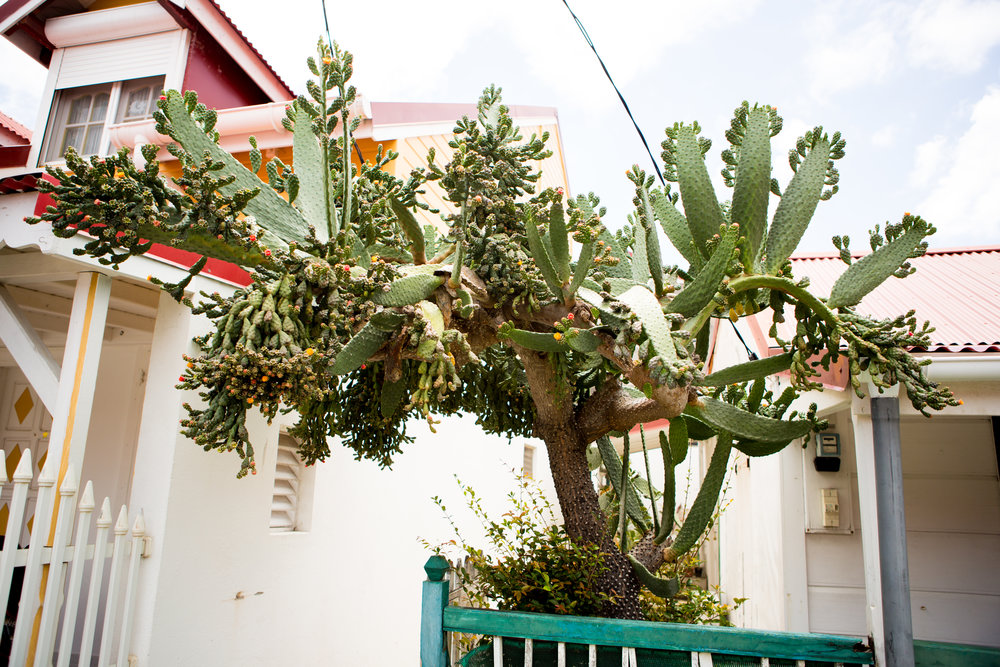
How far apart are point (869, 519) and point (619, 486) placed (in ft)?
4.93

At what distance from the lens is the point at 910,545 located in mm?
5047

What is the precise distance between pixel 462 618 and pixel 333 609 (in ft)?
9.74

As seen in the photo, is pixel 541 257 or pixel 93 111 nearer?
pixel 541 257

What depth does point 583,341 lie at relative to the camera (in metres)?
2.64

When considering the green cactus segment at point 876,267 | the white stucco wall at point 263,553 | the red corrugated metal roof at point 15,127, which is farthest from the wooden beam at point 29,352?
the red corrugated metal roof at point 15,127

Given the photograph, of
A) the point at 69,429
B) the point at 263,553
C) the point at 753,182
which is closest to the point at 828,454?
the point at 753,182

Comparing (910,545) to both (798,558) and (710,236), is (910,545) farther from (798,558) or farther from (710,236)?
(710,236)

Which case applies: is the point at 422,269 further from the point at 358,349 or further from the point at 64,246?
the point at 64,246

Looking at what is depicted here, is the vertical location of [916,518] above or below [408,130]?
below

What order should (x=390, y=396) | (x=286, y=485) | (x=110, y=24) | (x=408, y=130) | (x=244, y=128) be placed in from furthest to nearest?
(x=110, y=24) → (x=408, y=130) → (x=244, y=128) → (x=286, y=485) → (x=390, y=396)

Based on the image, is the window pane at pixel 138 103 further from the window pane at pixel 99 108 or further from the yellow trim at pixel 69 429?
the yellow trim at pixel 69 429

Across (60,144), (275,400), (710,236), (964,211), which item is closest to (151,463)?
(275,400)

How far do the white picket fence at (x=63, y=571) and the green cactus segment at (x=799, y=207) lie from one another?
3735mm

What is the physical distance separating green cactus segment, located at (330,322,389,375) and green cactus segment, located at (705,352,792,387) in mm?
1699
